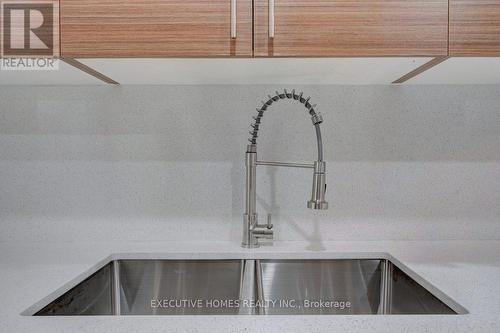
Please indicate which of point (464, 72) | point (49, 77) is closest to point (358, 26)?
point (464, 72)

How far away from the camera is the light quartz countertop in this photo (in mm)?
697

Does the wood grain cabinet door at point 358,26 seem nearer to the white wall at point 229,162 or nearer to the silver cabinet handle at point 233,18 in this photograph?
the silver cabinet handle at point 233,18

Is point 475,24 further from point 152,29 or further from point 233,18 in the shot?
point 152,29

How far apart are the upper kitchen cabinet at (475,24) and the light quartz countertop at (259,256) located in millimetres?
557

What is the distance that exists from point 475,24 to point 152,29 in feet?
2.51

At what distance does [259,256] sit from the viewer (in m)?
1.19

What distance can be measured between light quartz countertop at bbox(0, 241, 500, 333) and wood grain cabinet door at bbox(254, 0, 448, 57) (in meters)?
0.57

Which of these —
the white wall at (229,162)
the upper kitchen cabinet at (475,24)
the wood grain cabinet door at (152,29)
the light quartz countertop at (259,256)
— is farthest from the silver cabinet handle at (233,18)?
the light quartz countertop at (259,256)

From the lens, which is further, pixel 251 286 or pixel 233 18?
pixel 251 286

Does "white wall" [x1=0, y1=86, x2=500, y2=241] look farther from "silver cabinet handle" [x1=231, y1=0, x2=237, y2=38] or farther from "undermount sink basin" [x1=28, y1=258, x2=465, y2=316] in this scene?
"silver cabinet handle" [x1=231, y1=0, x2=237, y2=38]

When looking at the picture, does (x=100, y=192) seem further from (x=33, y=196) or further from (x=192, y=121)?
(x=192, y=121)

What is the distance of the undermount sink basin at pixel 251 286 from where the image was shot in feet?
3.90

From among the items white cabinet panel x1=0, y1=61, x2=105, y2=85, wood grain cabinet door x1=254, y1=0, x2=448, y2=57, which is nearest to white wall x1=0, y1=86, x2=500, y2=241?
white cabinet panel x1=0, y1=61, x2=105, y2=85

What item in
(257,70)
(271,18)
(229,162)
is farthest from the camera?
(229,162)
